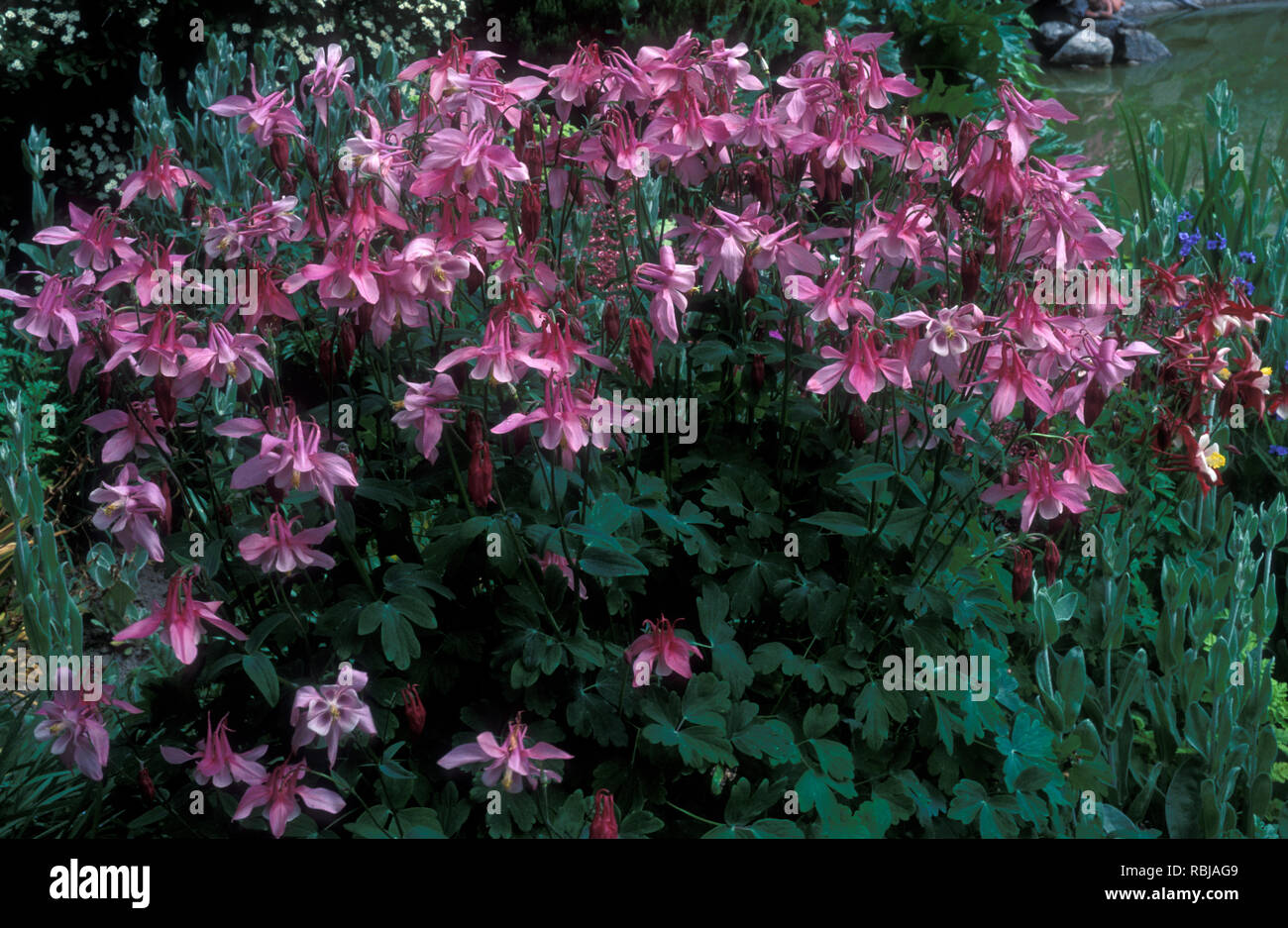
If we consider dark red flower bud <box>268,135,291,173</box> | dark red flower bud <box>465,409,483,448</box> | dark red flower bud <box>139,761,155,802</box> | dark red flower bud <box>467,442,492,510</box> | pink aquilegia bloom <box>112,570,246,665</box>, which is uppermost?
dark red flower bud <box>268,135,291,173</box>

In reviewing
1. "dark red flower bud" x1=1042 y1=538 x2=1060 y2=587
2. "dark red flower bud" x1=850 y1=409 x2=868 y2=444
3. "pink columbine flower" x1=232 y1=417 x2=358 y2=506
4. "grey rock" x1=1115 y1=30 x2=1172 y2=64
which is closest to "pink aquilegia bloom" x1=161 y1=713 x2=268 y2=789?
"pink columbine flower" x1=232 y1=417 x2=358 y2=506

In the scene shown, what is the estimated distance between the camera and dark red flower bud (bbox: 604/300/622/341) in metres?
2.39

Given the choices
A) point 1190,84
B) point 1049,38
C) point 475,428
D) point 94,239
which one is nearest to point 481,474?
point 475,428

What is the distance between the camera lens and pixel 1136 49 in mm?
13680

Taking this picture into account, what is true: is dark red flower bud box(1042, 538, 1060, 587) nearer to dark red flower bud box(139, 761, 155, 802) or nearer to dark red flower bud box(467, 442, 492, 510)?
dark red flower bud box(467, 442, 492, 510)

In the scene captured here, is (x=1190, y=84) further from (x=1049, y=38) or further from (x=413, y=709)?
(x=413, y=709)

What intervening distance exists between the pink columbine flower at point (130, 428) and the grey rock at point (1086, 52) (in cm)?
1334

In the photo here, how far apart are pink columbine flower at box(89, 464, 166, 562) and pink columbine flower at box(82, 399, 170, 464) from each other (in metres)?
0.12

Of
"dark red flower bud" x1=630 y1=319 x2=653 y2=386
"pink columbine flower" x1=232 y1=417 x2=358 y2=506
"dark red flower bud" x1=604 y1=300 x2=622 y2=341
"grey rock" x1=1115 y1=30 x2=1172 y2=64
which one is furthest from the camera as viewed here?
"grey rock" x1=1115 y1=30 x2=1172 y2=64

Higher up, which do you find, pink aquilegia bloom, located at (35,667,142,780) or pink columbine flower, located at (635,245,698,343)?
pink columbine flower, located at (635,245,698,343)

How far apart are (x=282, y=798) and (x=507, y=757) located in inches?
17.1

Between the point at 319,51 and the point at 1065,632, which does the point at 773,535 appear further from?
the point at 319,51

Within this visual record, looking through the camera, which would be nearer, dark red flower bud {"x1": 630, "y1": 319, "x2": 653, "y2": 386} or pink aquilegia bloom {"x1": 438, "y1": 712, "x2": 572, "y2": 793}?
pink aquilegia bloom {"x1": 438, "y1": 712, "x2": 572, "y2": 793}
